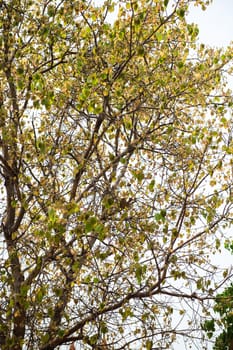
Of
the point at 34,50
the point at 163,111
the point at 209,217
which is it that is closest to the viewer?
the point at 209,217

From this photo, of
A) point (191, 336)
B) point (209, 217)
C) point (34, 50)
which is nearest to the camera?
A: point (209, 217)

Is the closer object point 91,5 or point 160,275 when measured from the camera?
point 160,275

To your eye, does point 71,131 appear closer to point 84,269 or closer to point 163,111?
point 163,111

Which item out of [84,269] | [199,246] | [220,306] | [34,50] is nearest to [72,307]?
[84,269]

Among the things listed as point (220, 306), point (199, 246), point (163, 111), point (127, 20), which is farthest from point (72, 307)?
point (127, 20)

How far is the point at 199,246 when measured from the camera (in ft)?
34.6

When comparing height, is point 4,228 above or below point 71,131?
below

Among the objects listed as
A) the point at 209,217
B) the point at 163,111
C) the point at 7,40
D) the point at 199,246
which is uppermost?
the point at 7,40

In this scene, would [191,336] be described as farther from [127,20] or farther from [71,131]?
[127,20]

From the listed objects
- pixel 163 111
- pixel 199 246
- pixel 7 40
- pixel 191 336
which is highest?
pixel 7 40

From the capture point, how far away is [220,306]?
328 inches

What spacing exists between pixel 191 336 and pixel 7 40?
631 centimetres

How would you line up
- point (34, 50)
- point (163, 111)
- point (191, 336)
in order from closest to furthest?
point (191, 336)
point (163, 111)
point (34, 50)

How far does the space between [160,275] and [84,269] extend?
2.48m
